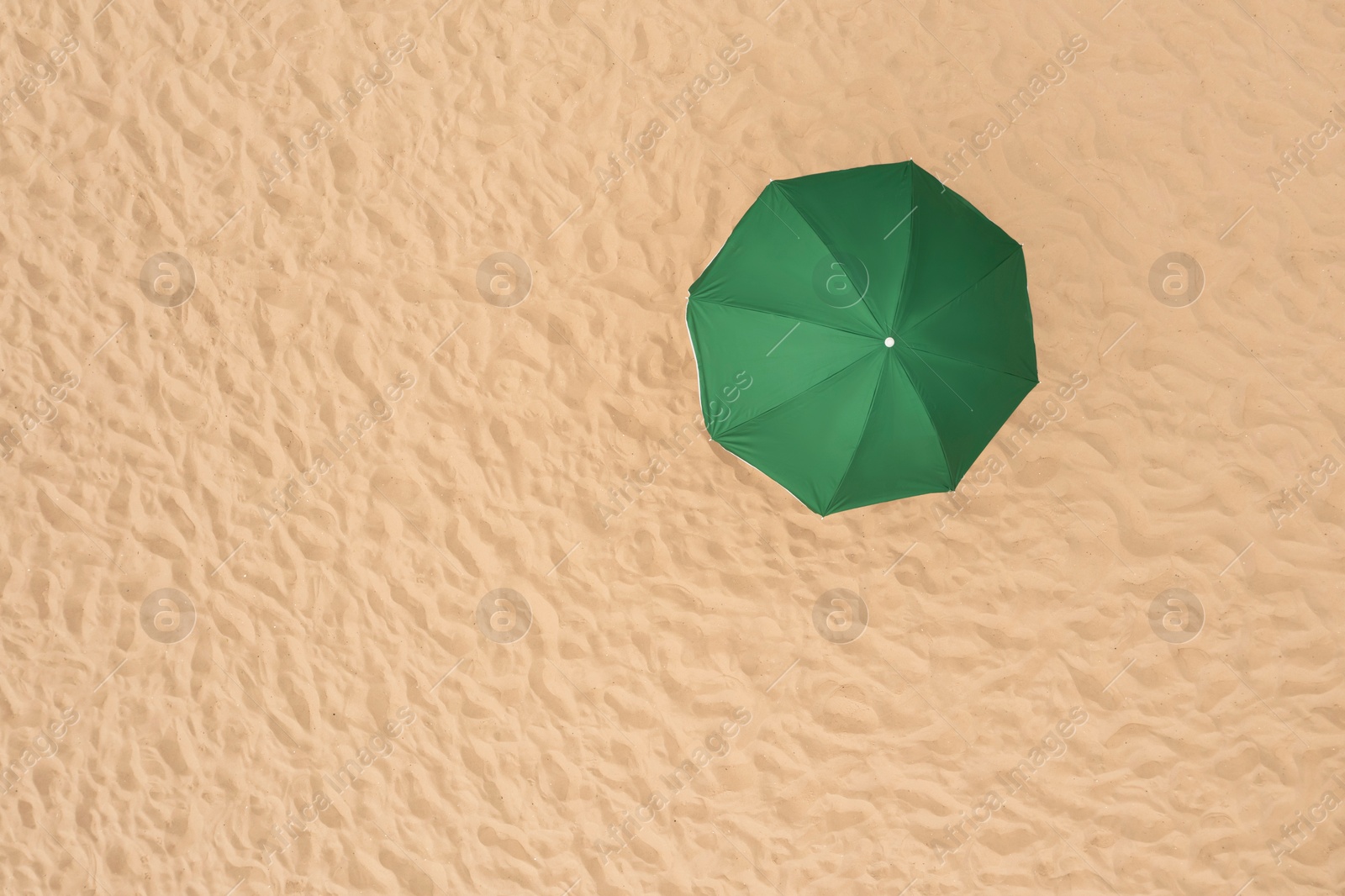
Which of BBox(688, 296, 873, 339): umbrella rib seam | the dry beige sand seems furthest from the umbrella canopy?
the dry beige sand

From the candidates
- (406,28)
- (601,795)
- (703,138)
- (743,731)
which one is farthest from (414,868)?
(406,28)

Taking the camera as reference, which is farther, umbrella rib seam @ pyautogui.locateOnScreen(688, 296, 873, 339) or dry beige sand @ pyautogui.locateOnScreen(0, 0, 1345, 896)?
dry beige sand @ pyautogui.locateOnScreen(0, 0, 1345, 896)

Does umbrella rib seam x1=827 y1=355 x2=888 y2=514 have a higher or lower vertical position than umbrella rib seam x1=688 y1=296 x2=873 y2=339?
lower

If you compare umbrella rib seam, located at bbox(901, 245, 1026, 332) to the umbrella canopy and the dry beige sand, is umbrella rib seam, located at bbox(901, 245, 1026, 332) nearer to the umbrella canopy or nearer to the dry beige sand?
the umbrella canopy

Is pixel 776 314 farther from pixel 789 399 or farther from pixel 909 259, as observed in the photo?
pixel 909 259

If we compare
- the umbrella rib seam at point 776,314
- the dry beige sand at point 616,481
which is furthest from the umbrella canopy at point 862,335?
the dry beige sand at point 616,481

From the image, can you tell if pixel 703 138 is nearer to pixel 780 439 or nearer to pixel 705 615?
pixel 780 439

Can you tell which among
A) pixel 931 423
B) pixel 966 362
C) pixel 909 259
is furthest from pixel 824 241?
pixel 931 423

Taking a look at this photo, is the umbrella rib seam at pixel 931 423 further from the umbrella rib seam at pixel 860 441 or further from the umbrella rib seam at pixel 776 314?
the umbrella rib seam at pixel 776 314
